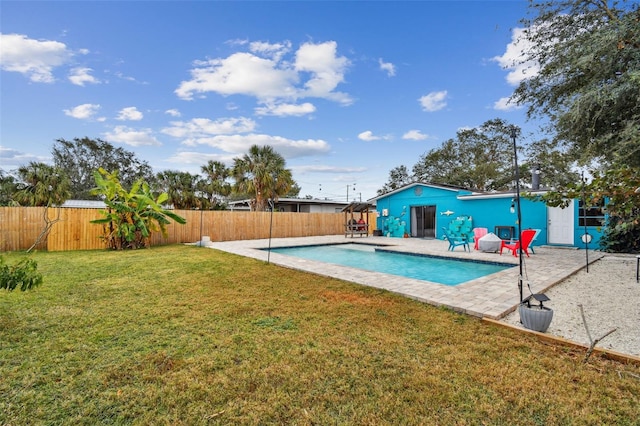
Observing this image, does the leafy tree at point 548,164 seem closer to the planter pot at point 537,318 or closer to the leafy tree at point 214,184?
the planter pot at point 537,318

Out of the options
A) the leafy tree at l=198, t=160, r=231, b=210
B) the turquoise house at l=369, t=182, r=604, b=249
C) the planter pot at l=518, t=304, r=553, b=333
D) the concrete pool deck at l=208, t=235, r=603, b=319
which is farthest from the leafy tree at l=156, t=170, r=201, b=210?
the planter pot at l=518, t=304, r=553, b=333

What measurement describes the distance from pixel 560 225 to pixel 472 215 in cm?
374

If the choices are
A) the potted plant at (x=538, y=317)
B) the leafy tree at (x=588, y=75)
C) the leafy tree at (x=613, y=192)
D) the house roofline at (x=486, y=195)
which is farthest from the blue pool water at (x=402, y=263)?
the house roofline at (x=486, y=195)

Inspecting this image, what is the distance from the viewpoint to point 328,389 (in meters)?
2.47

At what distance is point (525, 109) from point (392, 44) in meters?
5.76

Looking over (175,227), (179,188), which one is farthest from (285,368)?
(179,188)

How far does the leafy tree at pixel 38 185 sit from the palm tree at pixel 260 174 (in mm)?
9854

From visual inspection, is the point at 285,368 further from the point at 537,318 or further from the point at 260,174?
the point at 260,174

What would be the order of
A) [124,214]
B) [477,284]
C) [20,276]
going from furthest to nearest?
1. [124,214]
2. [477,284]
3. [20,276]

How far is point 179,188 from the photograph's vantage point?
22.4m

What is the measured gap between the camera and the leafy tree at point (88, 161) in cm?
3055

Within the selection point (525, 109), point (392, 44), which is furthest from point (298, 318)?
point (392, 44)

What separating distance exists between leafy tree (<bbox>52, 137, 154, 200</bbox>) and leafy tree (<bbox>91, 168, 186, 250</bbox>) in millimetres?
20361

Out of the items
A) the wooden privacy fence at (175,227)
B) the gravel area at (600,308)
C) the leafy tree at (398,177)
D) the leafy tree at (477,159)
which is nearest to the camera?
the gravel area at (600,308)
